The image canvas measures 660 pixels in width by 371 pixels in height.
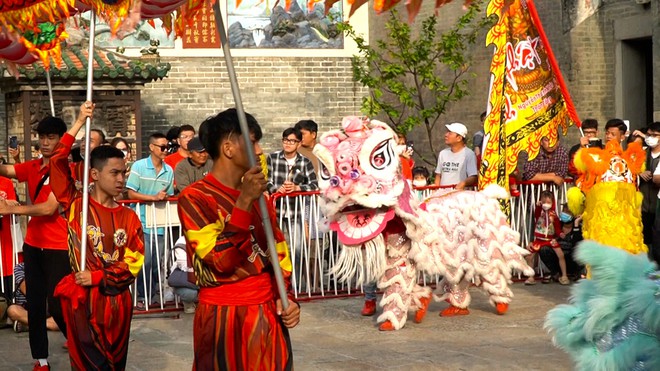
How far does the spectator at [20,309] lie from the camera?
9.24 meters

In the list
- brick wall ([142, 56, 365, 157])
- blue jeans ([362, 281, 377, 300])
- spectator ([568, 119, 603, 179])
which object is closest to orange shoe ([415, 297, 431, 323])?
blue jeans ([362, 281, 377, 300])

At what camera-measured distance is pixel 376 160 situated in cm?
888

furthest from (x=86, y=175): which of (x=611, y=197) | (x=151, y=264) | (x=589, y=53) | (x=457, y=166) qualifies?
(x=589, y=53)

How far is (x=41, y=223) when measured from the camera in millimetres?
7852

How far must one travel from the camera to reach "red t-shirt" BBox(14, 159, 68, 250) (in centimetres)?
779

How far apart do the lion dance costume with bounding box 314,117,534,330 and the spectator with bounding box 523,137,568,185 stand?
7.41 feet

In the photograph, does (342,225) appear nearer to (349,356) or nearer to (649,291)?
(349,356)

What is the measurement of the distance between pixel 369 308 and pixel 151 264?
2.08 metres

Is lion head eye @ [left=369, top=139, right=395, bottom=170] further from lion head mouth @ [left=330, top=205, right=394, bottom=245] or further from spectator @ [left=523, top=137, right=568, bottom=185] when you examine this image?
spectator @ [left=523, top=137, right=568, bottom=185]

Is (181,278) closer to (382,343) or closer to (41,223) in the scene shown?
(382,343)

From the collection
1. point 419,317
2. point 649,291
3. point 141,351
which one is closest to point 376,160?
point 419,317

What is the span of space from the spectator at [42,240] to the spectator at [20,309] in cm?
125

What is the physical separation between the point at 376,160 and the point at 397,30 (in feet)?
37.4

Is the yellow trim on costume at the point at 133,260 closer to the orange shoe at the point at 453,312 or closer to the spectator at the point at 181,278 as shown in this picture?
the spectator at the point at 181,278
